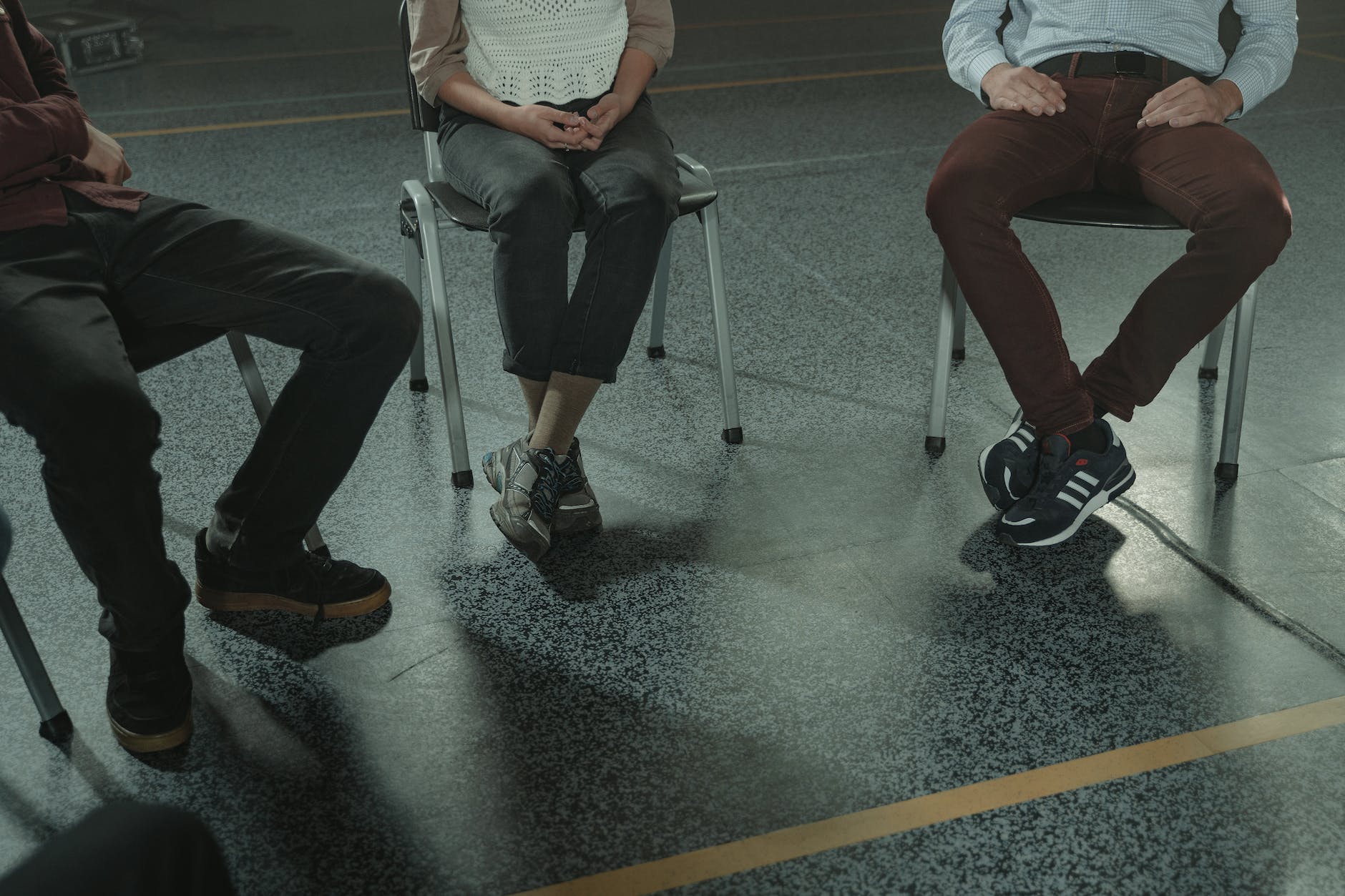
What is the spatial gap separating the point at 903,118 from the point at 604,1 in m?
2.55

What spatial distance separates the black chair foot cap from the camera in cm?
132

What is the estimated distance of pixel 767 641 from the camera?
151cm

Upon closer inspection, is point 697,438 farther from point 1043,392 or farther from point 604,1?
point 604,1

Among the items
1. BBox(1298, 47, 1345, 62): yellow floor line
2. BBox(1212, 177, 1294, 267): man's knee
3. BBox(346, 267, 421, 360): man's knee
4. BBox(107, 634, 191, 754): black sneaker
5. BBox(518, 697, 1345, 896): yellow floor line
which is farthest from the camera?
BBox(1298, 47, 1345, 62): yellow floor line

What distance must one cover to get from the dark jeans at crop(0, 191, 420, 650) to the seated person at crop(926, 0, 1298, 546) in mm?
887

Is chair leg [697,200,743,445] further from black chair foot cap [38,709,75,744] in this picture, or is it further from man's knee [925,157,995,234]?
black chair foot cap [38,709,75,744]

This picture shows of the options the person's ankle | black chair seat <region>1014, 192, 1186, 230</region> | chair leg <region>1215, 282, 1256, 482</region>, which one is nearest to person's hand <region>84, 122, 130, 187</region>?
black chair seat <region>1014, 192, 1186, 230</region>

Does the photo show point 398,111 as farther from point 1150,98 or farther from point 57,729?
point 57,729

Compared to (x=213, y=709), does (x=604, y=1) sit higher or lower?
higher

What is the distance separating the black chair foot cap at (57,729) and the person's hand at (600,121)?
1078mm

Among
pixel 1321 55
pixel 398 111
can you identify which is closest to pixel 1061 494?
pixel 398 111

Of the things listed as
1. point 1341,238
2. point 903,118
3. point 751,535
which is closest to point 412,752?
point 751,535

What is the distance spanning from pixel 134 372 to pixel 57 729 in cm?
43

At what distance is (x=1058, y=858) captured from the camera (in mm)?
1172
